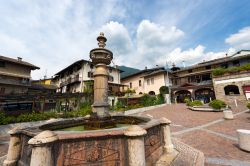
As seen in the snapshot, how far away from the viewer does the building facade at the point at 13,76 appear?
84.0 ft

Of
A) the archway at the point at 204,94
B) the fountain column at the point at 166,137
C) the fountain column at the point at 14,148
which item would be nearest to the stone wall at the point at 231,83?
the archway at the point at 204,94

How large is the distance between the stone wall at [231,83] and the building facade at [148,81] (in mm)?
11647

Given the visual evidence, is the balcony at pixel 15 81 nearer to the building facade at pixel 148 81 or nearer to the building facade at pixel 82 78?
the building facade at pixel 82 78

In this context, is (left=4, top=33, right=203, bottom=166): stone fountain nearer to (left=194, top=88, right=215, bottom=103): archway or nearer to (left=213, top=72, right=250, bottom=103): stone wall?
(left=213, top=72, right=250, bottom=103): stone wall

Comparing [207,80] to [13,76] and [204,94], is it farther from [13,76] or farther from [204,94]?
[13,76]

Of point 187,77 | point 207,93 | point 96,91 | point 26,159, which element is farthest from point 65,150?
point 187,77

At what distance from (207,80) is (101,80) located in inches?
1406

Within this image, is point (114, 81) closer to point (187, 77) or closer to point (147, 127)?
point (187, 77)

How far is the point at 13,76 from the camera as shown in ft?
90.1

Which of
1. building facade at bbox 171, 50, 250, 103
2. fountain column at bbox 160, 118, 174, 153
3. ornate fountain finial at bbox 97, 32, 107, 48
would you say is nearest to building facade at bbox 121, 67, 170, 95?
building facade at bbox 171, 50, 250, 103

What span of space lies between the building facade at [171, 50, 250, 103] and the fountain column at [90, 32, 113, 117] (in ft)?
93.3

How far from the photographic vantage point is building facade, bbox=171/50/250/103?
2612 cm

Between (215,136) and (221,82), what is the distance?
23.8m

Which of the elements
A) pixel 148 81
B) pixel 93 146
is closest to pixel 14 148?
pixel 93 146
